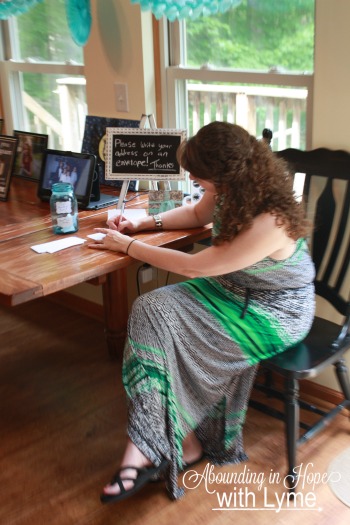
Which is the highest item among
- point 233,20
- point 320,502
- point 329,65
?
point 233,20

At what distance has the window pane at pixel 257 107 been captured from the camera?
2365 mm

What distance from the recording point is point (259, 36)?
2.36 meters

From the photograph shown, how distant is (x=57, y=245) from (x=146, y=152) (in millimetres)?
552

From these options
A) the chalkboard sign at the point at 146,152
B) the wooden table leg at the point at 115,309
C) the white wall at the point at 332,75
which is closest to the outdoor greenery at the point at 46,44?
the chalkboard sign at the point at 146,152

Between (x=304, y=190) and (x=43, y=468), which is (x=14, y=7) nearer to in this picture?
(x=304, y=190)

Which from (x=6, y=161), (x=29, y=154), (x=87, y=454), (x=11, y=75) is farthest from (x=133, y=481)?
(x=11, y=75)

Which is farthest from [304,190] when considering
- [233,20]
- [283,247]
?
[233,20]

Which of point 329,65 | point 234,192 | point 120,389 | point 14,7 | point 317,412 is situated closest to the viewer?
point 234,192

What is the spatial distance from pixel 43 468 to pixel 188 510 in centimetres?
54

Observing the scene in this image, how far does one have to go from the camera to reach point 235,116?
254 cm

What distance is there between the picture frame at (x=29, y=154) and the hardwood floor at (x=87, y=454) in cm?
81

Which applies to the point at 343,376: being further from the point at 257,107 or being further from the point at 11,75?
the point at 11,75

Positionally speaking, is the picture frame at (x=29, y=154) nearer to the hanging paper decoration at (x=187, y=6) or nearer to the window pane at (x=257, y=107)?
the window pane at (x=257, y=107)

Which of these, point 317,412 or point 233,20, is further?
point 233,20
